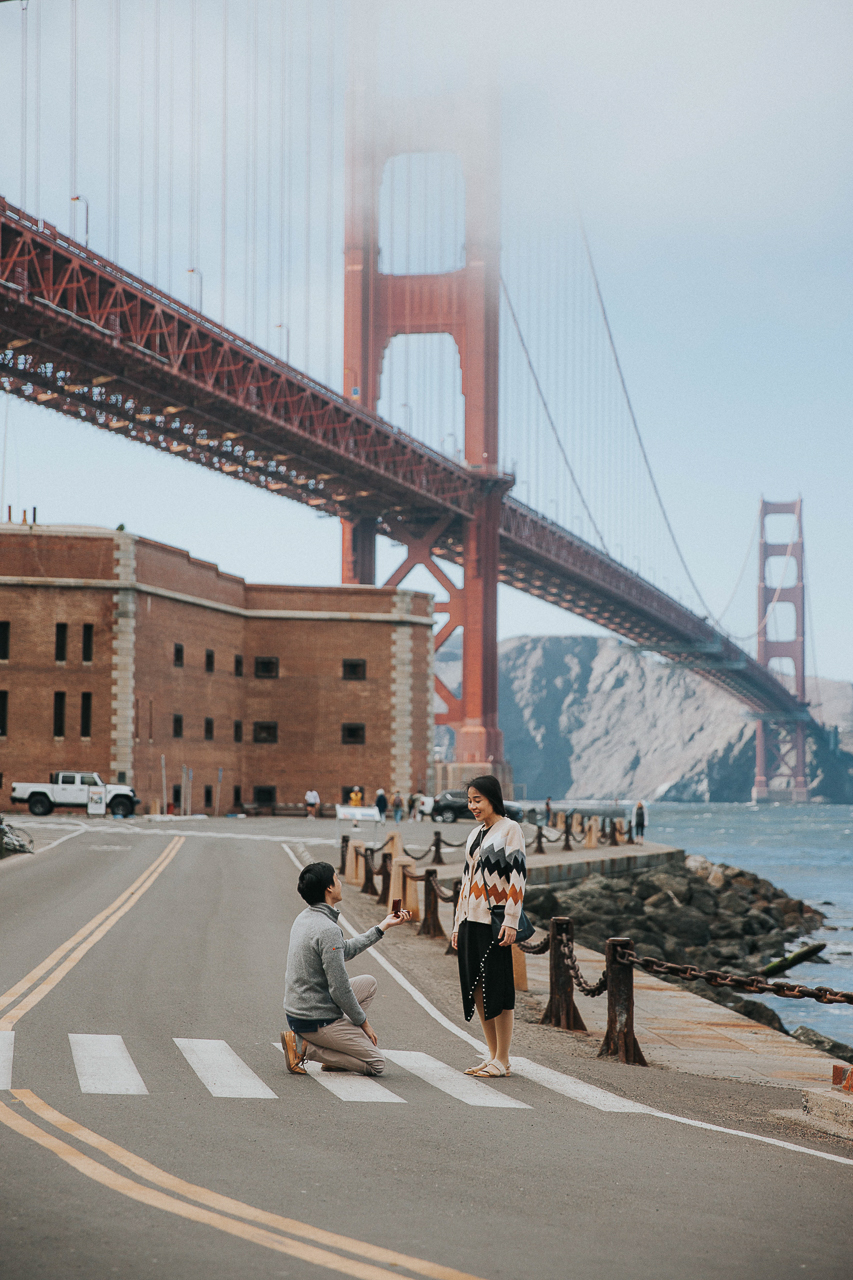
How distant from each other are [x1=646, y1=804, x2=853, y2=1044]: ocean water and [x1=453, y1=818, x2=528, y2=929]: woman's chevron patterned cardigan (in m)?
12.7

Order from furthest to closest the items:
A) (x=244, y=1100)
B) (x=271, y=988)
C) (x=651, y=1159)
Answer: (x=271, y=988) → (x=244, y=1100) → (x=651, y=1159)

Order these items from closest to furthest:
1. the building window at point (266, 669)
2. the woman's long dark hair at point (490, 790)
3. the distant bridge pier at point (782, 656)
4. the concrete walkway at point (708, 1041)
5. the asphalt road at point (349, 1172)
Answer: the asphalt road at point (349, 1172)
the woman's long dark hair at point (490, 790)
the concrete walkway at point (708, 1041)
the building window at point (266, 669)
the distant bridge pier at point (782, 656)

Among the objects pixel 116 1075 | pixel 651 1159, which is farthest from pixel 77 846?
pixel 651 1159

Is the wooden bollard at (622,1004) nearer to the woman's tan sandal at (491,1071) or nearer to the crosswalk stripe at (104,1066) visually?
the woman's tan sandal at (491,1071)

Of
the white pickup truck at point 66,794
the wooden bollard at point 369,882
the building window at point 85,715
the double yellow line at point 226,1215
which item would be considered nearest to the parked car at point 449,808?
the white pickup truck at point 66,794

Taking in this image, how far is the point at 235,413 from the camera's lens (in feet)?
175

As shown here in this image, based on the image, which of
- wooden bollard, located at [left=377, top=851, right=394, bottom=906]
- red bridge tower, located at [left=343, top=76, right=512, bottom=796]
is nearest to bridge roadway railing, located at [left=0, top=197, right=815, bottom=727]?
red bridge tower, located at [left=343, top=76, right=512, bottom=796]

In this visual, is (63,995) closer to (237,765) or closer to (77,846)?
(77,846)

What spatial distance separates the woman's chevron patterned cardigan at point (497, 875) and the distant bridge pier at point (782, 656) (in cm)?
12203

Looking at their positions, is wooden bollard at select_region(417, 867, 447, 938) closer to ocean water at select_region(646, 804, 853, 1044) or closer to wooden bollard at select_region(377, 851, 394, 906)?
wooden bollard at select_region(377, 851, 394, 906)

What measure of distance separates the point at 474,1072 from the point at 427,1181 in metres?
2.60

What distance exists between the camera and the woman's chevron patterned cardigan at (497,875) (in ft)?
24.8

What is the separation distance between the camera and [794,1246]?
4574 mm

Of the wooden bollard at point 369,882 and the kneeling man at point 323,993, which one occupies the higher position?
the kneeling man at point 323,993
